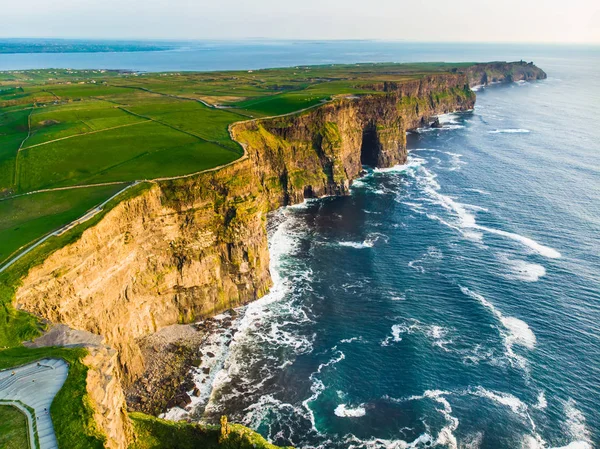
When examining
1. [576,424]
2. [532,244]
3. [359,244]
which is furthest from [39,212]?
[532,244]

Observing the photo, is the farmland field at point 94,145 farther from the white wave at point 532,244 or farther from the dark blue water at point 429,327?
the white wave at point 532,244

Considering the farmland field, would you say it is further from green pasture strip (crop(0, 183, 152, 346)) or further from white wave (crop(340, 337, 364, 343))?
white wave (crop(340, 337, 364, 343))

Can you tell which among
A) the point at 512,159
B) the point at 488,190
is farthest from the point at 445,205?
the point at 512,159

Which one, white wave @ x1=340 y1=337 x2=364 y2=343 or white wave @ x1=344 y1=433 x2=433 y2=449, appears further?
white wave @ x1=340 y1=337 x2=364 y2=343

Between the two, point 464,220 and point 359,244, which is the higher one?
point 464,220

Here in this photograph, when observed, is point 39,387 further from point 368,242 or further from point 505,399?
point 368,242

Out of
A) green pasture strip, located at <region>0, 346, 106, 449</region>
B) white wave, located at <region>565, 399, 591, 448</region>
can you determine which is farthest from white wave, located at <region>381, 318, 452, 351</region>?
green pasture strip, located at <region>0, 346, 106, 449</region>
